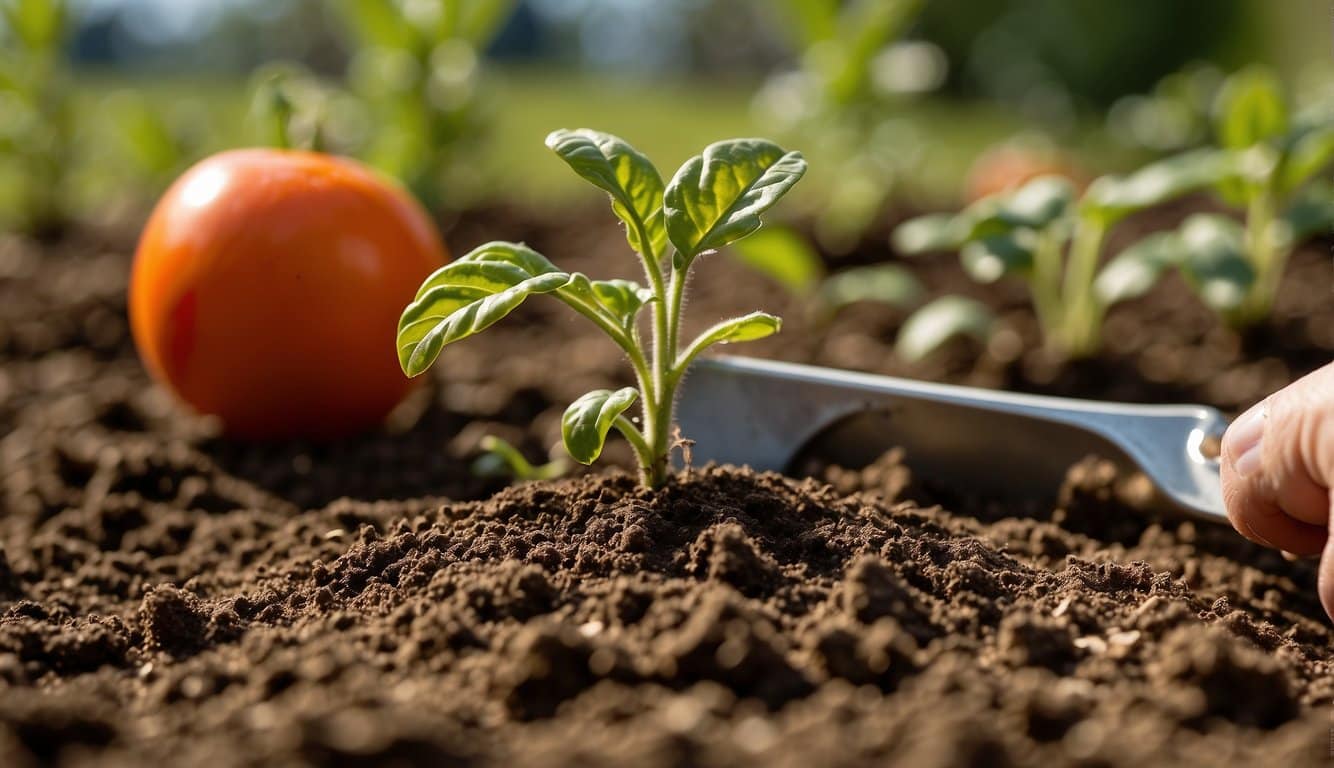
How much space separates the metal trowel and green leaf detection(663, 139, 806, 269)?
1.82 ft

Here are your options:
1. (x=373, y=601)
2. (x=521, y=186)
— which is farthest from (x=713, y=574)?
(x=521, y=186)

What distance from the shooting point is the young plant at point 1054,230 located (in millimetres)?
2789

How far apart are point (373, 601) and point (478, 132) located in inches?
137

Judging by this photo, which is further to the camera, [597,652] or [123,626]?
[123,626]

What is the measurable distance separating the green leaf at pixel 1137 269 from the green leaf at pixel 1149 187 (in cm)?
14

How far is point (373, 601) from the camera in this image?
1.65 metres

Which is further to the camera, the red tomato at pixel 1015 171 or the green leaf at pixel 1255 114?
the red tomato at pixel 1015 171

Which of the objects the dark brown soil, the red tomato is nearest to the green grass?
the red tomato

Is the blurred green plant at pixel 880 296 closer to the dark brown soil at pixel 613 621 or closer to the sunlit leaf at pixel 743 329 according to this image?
the dark brown soil at pixel 613 621

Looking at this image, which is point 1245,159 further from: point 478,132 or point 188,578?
point 478,132

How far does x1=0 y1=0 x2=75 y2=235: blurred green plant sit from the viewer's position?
4258 mm

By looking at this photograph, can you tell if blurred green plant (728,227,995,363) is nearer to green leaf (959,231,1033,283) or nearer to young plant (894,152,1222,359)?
young plant (894,152,1222,359)

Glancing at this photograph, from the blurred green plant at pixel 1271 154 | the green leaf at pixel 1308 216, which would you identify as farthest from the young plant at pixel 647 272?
the green leaf at pixel 1308 216

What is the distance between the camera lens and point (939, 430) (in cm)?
223
